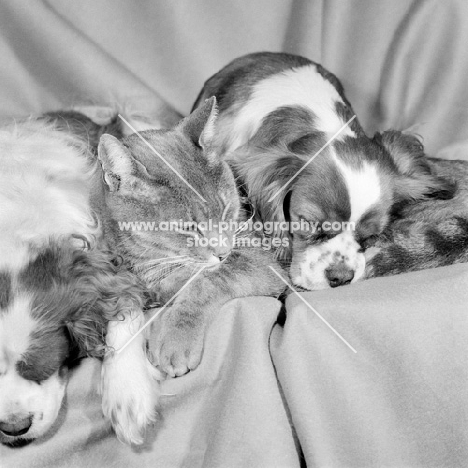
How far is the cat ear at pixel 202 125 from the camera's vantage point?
1.71 metres

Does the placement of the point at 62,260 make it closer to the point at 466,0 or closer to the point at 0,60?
the point at 0,60

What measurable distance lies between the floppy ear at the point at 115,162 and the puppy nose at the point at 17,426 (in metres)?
0.65

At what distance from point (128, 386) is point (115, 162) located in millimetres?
593

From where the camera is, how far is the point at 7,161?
6.05 feet

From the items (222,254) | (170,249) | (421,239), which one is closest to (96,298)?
(170,249)

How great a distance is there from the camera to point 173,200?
1.67m

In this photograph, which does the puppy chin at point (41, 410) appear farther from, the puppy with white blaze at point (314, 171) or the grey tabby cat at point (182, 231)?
the puppy with white blaze at point (314, 171)

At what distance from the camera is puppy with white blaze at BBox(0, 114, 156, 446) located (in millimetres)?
1400

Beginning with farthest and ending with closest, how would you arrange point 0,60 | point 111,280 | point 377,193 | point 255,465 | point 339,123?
1. point 0,60
2. point 339,123
3. point 377,193
4. point 111,280
5. point 255,465

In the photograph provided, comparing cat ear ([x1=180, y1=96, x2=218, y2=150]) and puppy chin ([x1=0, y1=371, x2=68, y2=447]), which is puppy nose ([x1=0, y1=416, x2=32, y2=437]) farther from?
cat ear ([x1=180, y1=96, x2=218, y2=150])

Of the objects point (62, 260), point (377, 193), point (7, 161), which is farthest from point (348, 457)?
point (7, 161)

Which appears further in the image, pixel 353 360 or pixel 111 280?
pixel 111 280

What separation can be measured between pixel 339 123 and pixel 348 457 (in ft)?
3.53

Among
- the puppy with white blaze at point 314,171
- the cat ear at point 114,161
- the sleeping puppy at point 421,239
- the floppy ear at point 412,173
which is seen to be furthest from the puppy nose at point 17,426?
the floppy ear at point 412,173
